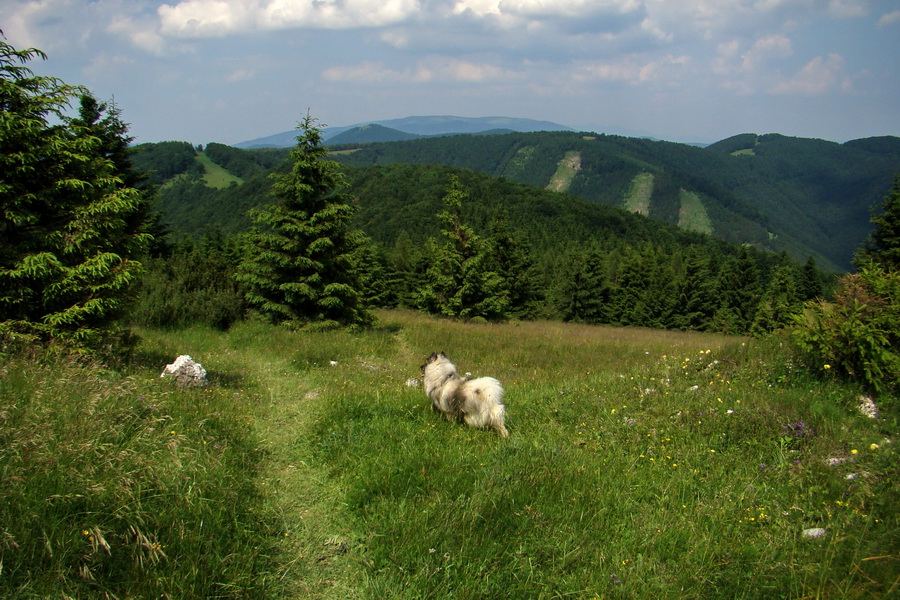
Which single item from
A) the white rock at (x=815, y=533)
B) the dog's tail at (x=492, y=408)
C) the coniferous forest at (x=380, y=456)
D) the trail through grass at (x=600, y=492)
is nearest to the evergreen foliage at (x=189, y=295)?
the coniferous forest at (x=380, y=456)

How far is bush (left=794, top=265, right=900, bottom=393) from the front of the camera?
209 inches

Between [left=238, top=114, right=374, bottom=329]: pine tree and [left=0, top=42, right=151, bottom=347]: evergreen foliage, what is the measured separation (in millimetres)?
6635

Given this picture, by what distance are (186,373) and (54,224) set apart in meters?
2.75

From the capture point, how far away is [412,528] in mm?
3494

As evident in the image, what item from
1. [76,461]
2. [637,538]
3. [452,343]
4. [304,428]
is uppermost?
[76,461]

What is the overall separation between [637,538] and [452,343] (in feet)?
31.7

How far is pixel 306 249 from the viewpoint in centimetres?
1381

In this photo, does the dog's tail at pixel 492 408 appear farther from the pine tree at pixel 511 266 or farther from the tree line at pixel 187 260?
the pine tree at pixel 511 266

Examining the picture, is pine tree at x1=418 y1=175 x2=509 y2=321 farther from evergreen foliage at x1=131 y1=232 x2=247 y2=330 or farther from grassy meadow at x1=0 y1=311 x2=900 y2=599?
grassy meadow at x1=0 y1=311 x2=900 y2=599

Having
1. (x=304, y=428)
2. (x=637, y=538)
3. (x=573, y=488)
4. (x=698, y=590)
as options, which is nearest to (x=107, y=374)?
(x=304, y=428)

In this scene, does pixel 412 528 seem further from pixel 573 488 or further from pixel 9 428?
pixel 9 428

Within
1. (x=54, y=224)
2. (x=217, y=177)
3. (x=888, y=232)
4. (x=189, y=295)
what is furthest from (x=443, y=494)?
(x=217, y=177)

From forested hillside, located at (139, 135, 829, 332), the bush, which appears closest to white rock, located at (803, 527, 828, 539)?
the bush

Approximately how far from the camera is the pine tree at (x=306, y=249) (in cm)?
1362
